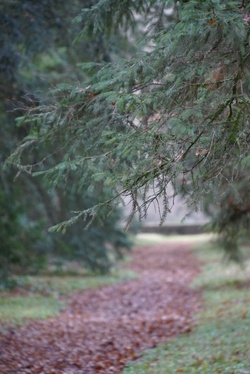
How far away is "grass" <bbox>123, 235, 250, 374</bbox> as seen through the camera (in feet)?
20.0

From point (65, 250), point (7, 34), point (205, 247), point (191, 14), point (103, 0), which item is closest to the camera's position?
point (191, 14)

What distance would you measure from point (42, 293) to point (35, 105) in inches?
282

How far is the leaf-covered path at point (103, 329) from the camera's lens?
21.5ft

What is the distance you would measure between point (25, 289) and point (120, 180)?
8.71m

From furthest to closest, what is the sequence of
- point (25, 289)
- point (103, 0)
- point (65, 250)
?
point (65, 250), point (25, 289), point (103, 0)

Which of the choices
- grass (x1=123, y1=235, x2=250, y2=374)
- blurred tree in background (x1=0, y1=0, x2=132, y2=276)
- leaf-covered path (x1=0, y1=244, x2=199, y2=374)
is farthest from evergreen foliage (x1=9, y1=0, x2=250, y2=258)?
leaf-covered path (x1=0, y1=244, x2=199, y2=374)

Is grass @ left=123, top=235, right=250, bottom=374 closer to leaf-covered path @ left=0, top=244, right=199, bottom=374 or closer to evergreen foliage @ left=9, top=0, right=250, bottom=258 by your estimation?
leaf-covered path @ left=0, top=244, right=199, bottom=374

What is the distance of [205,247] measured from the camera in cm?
2477

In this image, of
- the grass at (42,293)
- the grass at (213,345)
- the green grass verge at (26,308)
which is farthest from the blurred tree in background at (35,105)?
the grass at (213,345)

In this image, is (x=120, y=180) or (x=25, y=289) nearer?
(x=120, y=180)

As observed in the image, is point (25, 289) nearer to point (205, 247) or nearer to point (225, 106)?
point (225, 106)

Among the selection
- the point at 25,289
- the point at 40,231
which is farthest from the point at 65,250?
the point at 25,289

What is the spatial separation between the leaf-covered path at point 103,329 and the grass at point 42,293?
0.33 metres

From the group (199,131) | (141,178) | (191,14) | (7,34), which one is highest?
(7,34)
